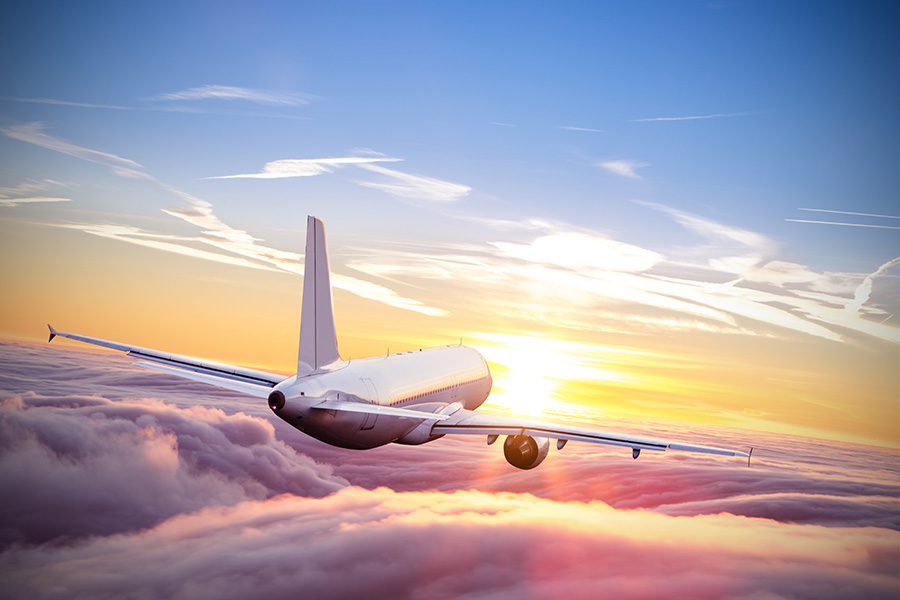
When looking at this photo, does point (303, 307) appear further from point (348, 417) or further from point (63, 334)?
point (63, 334)

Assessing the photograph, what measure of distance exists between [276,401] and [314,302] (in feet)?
18.6

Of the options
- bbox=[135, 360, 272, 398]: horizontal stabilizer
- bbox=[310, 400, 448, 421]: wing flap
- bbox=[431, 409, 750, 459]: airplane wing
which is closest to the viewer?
bbox=[431, 409, 750, 459]: airplane wing

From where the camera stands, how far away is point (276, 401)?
27688mm

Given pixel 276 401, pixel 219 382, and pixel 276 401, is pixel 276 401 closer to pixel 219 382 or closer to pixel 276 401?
pixel 276 401

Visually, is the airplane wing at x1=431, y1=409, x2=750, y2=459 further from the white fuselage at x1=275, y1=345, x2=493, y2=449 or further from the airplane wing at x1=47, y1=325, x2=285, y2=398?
the airplane wing at x1=47, y1=325, x2=285, y2=398

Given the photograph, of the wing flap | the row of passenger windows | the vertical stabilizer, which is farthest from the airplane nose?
the row of passenger windows

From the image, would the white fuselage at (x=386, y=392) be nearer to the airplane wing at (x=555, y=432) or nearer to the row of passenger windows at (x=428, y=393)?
the row of passenger windows at (x=428, y=393)

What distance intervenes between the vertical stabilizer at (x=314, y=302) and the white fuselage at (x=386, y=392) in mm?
982

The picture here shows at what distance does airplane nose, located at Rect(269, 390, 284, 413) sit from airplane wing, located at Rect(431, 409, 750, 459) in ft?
32.8

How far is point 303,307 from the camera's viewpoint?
103 ft

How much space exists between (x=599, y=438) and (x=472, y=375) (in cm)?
2276

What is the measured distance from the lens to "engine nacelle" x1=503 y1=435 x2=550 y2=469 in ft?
113

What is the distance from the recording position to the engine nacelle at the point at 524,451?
3447 cm

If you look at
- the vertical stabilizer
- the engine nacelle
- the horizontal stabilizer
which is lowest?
the engine nacelle
